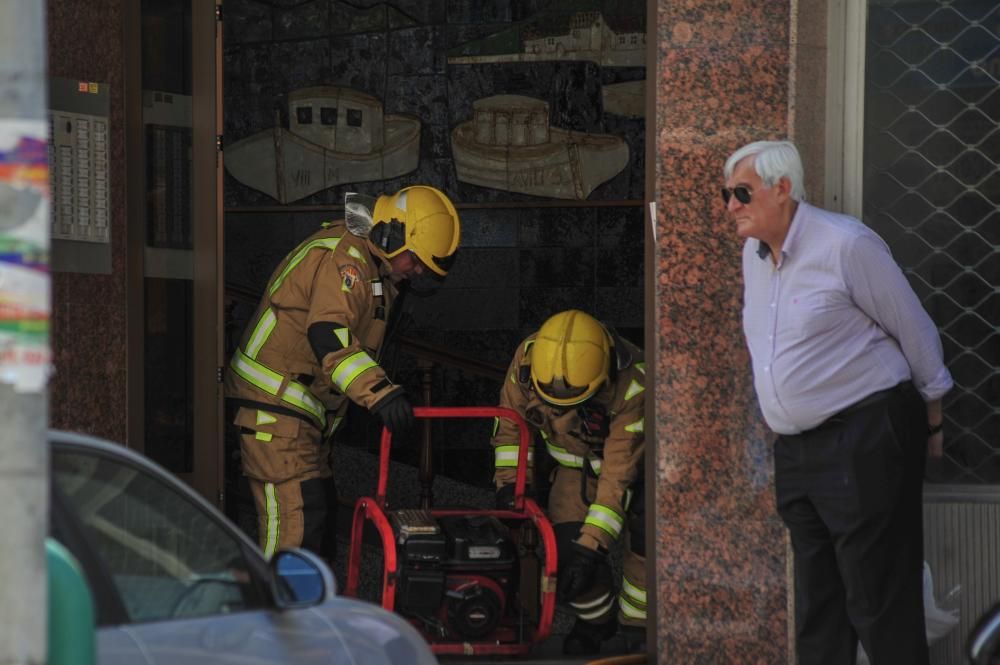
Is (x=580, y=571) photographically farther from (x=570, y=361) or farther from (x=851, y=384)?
(x=851, y=384)

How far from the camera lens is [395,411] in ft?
23.8

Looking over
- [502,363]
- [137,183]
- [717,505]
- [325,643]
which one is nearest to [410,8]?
[502,363]

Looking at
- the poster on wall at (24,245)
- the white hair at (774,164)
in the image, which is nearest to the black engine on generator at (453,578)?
the white hair at (774,164)

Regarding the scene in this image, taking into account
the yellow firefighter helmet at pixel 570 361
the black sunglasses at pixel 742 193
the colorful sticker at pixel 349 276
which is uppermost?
the black sunglasses at pixel 742 193

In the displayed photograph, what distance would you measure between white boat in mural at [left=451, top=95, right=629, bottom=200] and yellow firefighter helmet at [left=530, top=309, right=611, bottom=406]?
14.4 ft

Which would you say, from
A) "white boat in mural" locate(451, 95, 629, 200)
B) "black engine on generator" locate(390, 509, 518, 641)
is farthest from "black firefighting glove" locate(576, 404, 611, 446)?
"white boat in mural" locate(451, 95, 629, 200)

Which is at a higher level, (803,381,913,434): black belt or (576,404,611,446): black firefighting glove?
(803,381,913,434): black belt

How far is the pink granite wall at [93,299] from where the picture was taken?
294 inches

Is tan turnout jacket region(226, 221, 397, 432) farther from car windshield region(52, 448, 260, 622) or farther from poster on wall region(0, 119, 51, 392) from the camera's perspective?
poster on wall region(0, 119, 51, 392)

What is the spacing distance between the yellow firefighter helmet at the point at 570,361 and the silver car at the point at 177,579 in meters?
2.93

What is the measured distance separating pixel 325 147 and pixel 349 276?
15.1 ft

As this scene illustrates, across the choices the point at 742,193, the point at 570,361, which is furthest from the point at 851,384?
the point at 570,361

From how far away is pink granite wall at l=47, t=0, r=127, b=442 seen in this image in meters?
7.46

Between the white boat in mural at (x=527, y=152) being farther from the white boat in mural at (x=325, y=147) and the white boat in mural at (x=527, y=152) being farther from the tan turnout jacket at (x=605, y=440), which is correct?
the tan turnout jacket at (x=605, y=440)
